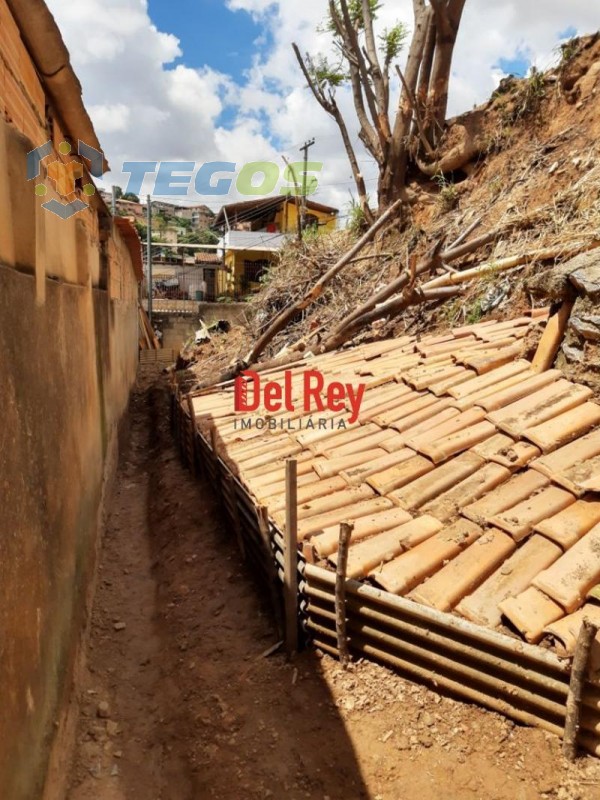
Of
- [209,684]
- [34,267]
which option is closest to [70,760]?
[209,684]

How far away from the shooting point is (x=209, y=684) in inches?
136

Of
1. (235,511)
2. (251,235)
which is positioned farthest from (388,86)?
(251,235)

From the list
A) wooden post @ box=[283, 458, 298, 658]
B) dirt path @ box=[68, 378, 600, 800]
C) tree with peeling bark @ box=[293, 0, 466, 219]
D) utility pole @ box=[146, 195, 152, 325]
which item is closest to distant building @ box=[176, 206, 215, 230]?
utility pole @ box=[146, 195, 152, 325]

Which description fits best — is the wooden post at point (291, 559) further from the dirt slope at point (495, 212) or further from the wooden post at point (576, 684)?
the dirt slope at point (495, 212)

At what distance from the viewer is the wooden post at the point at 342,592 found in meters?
2.85

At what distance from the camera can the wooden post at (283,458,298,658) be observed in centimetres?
308

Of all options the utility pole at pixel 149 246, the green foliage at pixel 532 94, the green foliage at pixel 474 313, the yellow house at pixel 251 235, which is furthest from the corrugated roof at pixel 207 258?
the green foliage at pixel 474 313

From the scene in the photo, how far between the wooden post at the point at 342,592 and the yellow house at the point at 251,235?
2218cm

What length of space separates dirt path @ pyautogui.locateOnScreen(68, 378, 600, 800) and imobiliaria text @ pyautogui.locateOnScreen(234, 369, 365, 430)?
1562 millimetres

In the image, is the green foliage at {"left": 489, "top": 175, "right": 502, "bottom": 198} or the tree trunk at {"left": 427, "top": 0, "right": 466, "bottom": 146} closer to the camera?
the green foliage at {"left": 489, "top": 175, "right": 502, "bottom": 198}

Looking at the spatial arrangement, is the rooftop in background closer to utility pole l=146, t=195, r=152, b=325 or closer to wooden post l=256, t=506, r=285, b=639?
utility pole l=146, t=195, r=152, b=325

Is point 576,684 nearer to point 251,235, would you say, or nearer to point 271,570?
point 271,570

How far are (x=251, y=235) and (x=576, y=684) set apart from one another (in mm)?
27633

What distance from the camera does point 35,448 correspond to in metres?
2.42
